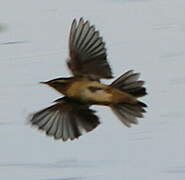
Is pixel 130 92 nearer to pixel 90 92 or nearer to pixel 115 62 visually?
pixel 90 92

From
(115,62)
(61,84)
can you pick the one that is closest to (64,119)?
(61,84)

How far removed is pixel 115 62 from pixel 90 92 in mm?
135

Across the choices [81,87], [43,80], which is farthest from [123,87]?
[43,80]

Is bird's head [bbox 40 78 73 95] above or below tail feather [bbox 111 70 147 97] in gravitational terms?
above

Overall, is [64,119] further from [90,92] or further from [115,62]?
[115,62]

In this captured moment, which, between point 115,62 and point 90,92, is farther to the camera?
point 115,62

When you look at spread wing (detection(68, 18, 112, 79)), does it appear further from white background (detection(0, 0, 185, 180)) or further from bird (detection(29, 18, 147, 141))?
white background (detection(0, 0, 185, 180))

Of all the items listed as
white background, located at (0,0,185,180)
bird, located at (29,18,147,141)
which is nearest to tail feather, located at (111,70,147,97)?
bird, located at (29,18,147,141)

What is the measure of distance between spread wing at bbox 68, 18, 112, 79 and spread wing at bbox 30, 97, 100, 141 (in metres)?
0.03

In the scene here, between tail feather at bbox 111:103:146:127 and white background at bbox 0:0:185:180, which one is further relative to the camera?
white background at bbox 0:0:185:180

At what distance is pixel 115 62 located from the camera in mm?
863

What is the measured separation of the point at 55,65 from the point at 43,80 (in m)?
0.03

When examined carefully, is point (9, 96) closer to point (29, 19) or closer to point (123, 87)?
point (29, 19)

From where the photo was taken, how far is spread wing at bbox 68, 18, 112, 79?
2.38ft
